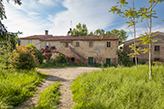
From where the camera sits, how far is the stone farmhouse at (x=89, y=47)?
1666cm

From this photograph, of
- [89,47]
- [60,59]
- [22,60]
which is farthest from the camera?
[89,47]

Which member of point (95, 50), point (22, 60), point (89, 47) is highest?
point (89, 47)

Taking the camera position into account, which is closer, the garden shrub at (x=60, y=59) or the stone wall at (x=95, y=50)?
the garden shrub at (x=60, y=59)

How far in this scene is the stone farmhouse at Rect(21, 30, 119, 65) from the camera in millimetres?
16656

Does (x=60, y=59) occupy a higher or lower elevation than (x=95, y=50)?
lower

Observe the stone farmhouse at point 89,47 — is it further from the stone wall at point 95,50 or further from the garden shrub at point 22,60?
the garden shrub at point 22,60

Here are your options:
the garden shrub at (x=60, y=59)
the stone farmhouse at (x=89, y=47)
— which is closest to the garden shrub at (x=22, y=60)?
the garden shrub at (x=60, y=59)

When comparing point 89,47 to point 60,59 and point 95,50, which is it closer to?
point 95,50

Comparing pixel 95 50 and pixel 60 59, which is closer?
pixel 60 59

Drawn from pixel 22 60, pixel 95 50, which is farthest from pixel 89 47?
pixel 22 60

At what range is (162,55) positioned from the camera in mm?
16578

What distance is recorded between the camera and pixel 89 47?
57.3ft

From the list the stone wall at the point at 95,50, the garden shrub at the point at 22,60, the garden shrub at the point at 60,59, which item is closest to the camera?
the garden shrub at the point at 22,60

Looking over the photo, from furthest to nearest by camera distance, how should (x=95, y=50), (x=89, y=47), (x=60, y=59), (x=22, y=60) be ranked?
(x=89, y=47) → (x=95, y=50) → (x=60, y=59) → (x=22, y=60)
